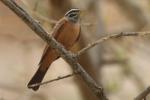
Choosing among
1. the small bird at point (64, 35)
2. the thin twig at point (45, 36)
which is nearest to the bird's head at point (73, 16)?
the small bird at point (64, 35)

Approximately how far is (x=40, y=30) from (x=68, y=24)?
0.87 metres

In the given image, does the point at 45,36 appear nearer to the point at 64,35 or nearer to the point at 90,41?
the point at 64,35

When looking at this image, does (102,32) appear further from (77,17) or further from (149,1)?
(77,17)

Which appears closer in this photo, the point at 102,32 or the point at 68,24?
the point at 68,24

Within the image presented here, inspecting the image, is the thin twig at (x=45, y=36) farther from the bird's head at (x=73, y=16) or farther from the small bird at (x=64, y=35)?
the bird's head at (x=73, y=16)

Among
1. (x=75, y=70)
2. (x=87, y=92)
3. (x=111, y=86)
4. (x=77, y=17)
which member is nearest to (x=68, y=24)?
(x=77, y=17)

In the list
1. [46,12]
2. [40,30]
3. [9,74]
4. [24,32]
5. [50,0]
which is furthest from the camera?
[9,74]

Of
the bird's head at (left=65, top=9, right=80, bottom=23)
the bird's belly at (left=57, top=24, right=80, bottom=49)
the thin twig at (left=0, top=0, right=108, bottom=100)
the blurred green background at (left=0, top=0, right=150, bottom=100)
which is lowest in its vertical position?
the blurred green background at (left=0, top=0, right=150, bottom=100)

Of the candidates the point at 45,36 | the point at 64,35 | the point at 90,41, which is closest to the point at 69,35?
the point at 64,35

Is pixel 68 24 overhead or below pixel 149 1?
overhead

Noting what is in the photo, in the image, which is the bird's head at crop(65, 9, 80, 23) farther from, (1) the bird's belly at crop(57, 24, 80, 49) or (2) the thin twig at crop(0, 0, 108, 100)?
(2) the thin twig at crop(0, 0, 108, 100)

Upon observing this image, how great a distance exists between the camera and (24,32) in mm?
3988

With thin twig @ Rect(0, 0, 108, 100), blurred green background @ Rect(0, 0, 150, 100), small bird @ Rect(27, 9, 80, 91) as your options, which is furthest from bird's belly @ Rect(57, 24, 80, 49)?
thin twig @ Rect(0, 0, 108, 100)

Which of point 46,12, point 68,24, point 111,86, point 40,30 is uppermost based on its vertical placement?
point 40,30
